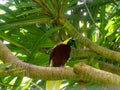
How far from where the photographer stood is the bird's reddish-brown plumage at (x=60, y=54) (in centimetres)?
112

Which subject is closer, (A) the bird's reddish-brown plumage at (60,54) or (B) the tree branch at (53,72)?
(B) the tree branch at (53,72)

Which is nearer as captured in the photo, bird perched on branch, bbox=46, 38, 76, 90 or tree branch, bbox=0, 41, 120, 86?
tree branch, bbox=0, 41, 120, 86

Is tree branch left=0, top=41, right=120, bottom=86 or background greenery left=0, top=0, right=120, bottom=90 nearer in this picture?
tree branch left=0, top=41, right=120, bottom=86

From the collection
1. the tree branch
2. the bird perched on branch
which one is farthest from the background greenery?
the tree branch

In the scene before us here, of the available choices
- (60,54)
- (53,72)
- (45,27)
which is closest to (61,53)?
(60,54)

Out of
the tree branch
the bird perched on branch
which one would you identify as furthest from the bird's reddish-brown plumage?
the tree branch

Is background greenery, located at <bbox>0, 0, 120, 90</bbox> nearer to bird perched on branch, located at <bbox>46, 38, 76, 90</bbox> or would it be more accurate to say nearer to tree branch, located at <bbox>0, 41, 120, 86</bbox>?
bird perched on branch, located at <bbox>46, 38, 76, 90</bbox>

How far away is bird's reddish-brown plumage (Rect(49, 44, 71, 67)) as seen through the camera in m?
1.12

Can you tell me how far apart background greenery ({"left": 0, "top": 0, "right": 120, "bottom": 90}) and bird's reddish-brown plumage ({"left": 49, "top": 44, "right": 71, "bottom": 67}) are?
0.06 m

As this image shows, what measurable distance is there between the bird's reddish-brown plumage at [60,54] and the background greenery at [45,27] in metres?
0.06

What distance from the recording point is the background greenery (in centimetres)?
115

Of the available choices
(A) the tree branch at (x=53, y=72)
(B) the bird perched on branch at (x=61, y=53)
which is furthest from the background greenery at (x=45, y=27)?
(A) the tree branch at (x=53, y=72)

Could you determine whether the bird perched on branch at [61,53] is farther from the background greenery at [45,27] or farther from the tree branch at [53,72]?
the tree branch at [53,72]

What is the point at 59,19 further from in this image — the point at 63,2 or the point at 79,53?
the point at 79,53
